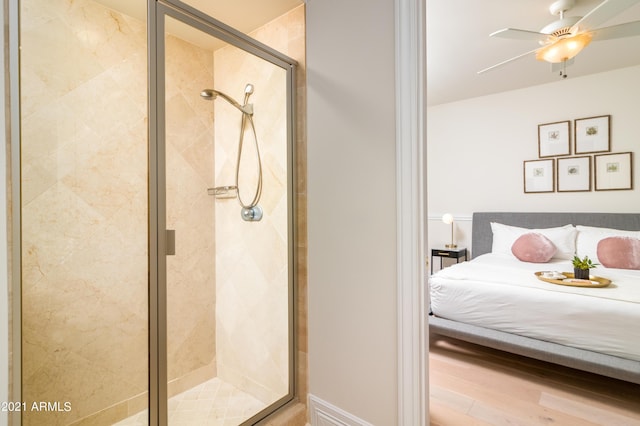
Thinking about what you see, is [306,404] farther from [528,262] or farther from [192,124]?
[528,262]

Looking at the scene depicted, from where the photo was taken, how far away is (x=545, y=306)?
78.4 inches

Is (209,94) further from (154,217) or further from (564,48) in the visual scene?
(564,48)

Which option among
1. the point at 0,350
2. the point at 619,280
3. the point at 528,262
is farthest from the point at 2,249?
the point at 528,262

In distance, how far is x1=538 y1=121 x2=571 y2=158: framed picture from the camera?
3525mm

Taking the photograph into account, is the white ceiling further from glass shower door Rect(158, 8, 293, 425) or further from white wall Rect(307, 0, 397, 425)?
glass shower door Rect(158, 8, 293, 425)

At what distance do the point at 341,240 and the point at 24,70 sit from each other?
5.21 ft

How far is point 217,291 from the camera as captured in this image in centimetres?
171

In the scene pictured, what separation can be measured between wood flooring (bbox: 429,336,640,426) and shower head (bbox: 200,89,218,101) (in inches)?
87.0

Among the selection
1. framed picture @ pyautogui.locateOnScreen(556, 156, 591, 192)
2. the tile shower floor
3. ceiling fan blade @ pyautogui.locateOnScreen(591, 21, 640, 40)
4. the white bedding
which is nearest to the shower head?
the tile shower floor

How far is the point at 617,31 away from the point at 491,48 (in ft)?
3.01

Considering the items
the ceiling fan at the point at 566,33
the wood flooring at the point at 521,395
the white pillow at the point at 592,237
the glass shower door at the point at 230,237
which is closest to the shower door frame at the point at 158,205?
the glass shower door at the point at 230,237

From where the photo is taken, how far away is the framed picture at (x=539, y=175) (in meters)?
3.64

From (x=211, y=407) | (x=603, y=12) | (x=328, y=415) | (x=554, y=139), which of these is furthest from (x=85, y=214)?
(x=554, y=139)

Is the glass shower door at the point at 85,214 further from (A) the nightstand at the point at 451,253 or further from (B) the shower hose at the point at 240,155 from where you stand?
(A) the nightstand at the point at 451,253
